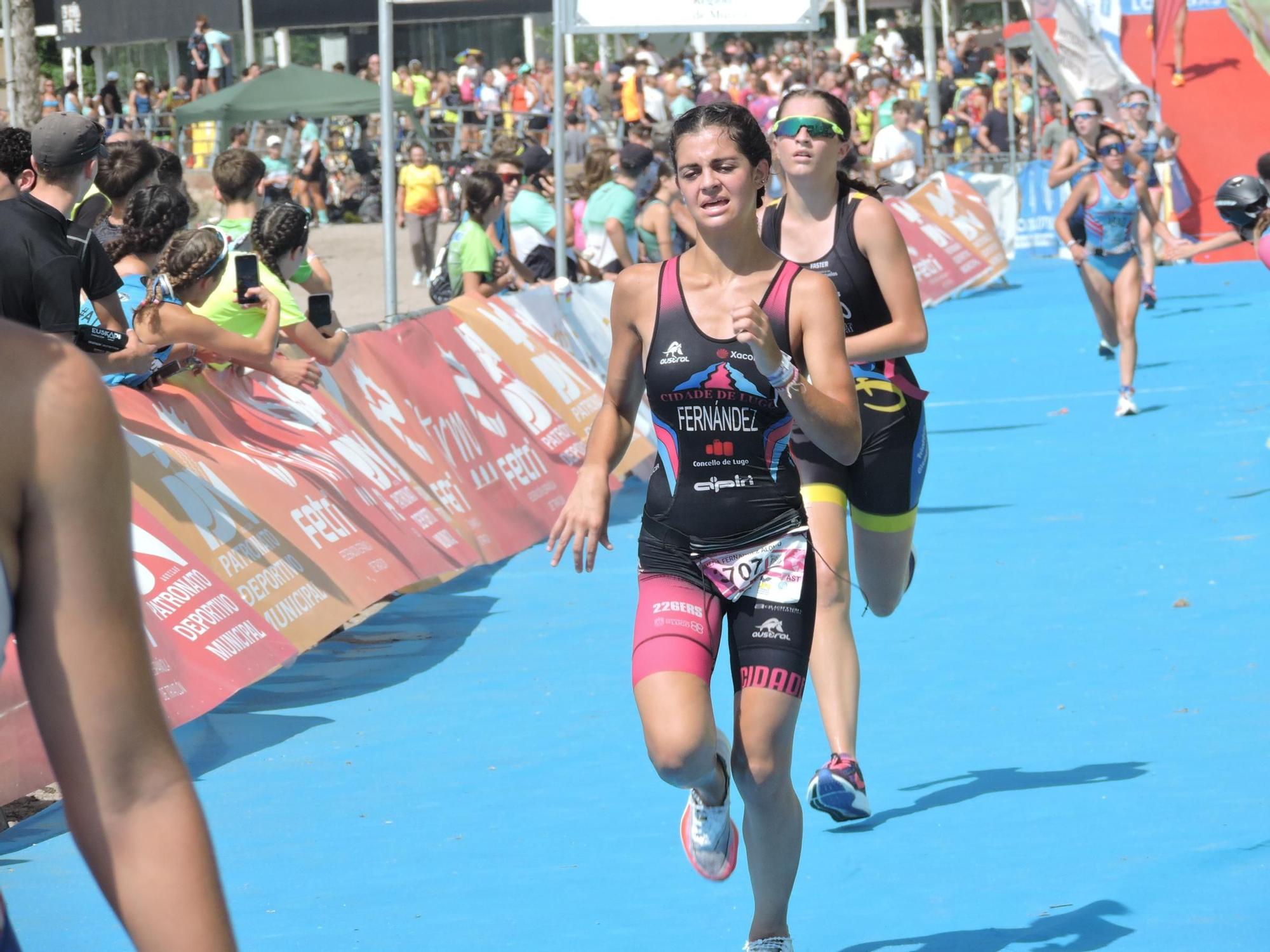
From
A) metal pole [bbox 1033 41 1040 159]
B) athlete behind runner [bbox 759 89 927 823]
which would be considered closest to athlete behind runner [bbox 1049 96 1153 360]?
metal pole [bbox 1033 41 1040 159]

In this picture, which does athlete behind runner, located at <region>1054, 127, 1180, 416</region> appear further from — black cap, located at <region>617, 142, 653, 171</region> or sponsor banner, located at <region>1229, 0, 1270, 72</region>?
sponsor banner, located at <region>1229, 0, 1270, 72</region>

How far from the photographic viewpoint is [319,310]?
27.7 feet

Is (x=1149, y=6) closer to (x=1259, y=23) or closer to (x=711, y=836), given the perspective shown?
(x=1259, y=23)

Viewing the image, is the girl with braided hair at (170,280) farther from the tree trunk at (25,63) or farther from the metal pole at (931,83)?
the metal pole at (931,83)

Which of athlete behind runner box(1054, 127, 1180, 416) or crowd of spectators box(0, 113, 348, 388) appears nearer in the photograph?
crowd of spectators box(0, 113, 348, 388)

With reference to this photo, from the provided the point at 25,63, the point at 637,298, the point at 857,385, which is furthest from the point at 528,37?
the point at 637,298

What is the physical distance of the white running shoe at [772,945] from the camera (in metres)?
4.08

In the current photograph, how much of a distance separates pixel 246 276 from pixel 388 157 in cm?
435

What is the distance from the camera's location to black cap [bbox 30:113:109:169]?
20.5 ft

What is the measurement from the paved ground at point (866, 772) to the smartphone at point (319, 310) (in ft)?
4.71

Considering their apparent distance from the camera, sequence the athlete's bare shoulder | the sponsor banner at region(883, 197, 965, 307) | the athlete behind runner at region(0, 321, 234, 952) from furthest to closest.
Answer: the sponsor banner at region(883, 197, 965, 307) < the athlete's bare shoulder < the athlete behind runner at region(0, 321, 234, 952)

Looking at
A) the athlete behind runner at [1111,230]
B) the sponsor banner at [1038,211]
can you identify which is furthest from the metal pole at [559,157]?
the sponsor banner at [1038,211]

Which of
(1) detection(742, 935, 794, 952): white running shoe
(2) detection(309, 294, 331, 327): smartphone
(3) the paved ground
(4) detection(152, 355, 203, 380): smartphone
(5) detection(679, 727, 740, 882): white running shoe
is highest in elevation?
(2) detection(309, 294, 331, 327): smartphone

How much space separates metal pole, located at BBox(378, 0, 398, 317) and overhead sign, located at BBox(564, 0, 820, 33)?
1828mm
